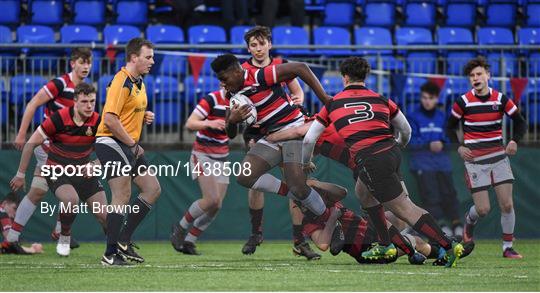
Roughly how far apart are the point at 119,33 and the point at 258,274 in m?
9.41


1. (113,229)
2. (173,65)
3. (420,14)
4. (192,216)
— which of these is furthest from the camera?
(420,14)

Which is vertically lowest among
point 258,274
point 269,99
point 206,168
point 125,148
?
point 258,274

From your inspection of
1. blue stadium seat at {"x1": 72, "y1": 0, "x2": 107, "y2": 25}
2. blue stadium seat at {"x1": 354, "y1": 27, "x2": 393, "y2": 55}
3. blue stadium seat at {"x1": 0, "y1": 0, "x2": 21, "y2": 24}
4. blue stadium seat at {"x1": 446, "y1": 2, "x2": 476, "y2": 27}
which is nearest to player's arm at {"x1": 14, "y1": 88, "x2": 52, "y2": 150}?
Result: blue stadium seat at {"x1": 72, "y1": 0, "x2": 107, "y2": 25}

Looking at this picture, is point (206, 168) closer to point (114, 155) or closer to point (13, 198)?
point (13, 198)

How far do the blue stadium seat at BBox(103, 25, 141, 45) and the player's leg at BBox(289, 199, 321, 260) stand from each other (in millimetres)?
6864

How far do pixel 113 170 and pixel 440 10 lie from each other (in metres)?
11.5

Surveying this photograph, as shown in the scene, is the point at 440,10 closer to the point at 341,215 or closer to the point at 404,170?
the point at 404,170

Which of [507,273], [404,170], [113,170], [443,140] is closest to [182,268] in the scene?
[113,170]

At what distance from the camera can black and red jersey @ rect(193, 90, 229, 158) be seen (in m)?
12.9

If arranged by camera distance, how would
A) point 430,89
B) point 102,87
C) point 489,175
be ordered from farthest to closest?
point 102,87, point 430,89, point 489,175

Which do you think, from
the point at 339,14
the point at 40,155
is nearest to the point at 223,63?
the point at 40,155

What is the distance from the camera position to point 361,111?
9984 mm

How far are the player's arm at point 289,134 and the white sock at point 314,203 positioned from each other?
0.55 meters

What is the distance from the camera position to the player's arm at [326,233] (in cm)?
1065
